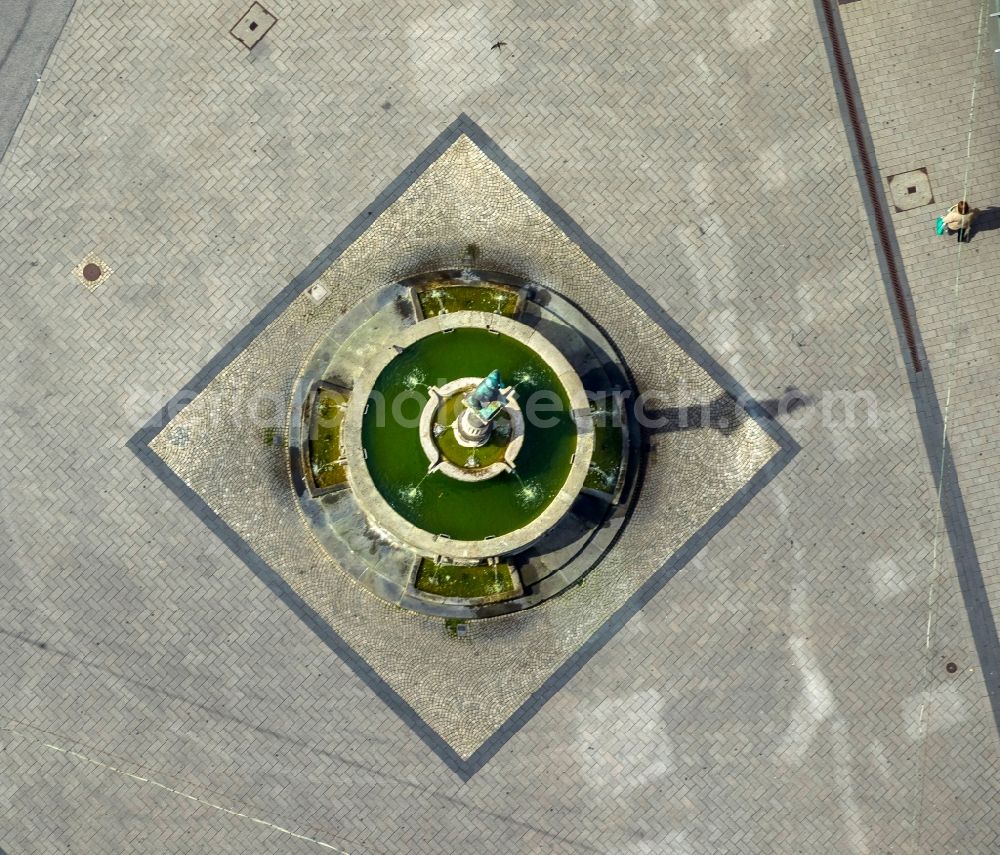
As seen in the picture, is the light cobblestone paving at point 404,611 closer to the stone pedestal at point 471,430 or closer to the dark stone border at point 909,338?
the dark stone border at point 909,338

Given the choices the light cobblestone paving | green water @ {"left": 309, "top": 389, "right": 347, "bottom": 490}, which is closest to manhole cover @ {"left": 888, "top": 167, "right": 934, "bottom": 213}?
the light cobblestone paving

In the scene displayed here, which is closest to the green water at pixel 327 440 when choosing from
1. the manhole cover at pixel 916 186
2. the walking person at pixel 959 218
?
the manhole cover at pixel 916 186

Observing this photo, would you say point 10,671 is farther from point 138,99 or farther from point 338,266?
point 138,99

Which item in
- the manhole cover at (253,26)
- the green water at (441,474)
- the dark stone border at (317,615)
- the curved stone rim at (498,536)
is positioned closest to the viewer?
the curved stone rim at (498,536)

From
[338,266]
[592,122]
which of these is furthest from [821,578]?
[338,266]

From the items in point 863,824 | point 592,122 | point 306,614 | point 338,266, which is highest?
point 592,122
